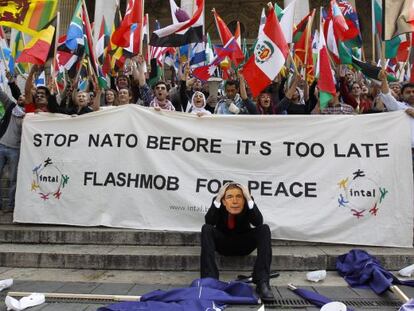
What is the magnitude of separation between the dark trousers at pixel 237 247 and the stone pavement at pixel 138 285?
0.28 m

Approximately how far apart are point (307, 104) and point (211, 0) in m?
22.1

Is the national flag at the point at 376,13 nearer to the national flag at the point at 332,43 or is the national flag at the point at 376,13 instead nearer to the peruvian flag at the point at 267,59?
the national flag at the point at 332,43

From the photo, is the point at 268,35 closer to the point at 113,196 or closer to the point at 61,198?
the point at 113,196

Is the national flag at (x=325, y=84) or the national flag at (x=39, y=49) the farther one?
the national flag at (x=39, y=49)

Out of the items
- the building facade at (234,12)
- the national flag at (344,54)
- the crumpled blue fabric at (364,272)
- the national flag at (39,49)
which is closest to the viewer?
the crumpled blue fabric at (364,272)

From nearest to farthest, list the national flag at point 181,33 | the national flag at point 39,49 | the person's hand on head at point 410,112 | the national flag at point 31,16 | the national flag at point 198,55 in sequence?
the person's hand on head at point 410,112 → the national flag at point 39,49 → the national flag at point 31,16 → the national flag at point 181,33 → the national flag at point 198,55

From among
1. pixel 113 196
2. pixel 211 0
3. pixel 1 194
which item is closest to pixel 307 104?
pixel 113 196

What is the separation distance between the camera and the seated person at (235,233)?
4656 mm

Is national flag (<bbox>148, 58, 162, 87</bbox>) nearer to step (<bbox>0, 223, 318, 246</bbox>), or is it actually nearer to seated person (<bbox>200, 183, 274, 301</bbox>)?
step (<bbox>0, 223, 318, 246</bbox>)

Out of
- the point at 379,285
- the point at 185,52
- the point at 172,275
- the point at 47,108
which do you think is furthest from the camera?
the point at 185,52

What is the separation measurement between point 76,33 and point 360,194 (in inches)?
208

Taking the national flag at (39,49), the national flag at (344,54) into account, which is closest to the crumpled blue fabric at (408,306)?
the national flag at (344,54)

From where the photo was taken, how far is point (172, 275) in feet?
17.3

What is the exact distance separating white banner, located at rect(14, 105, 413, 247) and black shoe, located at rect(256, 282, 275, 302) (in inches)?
55.4
